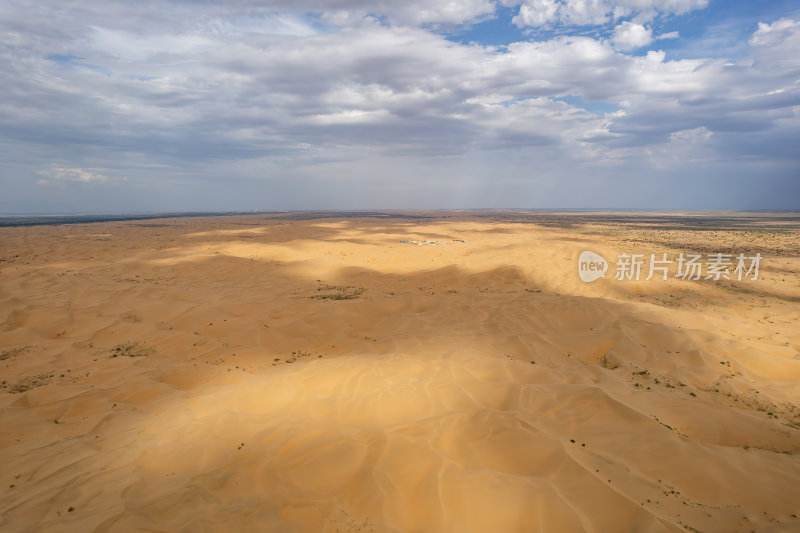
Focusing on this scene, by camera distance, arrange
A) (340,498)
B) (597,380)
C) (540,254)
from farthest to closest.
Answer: (540,254), (597,380), (340,498)

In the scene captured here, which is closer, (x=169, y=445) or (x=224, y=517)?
(x=224, y=517)

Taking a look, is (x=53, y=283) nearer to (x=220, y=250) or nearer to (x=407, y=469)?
(x=220, y=250)

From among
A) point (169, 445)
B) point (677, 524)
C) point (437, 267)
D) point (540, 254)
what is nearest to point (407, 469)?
point (677, 524)

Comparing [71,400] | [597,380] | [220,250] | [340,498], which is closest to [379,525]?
[340,498]

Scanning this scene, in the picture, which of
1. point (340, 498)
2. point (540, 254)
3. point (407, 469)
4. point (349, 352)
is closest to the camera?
point (340, 498)

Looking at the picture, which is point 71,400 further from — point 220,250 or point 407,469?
point 220,250

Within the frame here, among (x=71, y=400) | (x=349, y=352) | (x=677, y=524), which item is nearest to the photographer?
(x=677, y=524)
